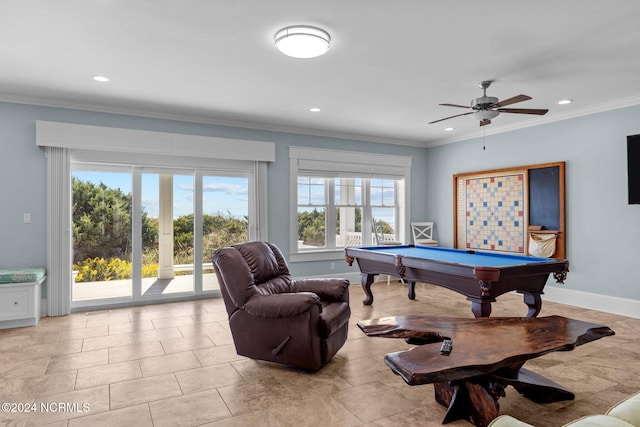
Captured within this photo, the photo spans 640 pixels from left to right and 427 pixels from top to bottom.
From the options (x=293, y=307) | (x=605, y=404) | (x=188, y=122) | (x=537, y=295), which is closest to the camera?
(x=605, y=404)

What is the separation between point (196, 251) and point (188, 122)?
1.84m

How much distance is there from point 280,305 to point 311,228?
146 inches

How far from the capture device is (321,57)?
350cm

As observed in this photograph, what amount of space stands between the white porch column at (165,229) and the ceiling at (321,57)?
38.5 inches

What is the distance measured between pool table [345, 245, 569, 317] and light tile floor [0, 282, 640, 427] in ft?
2.11

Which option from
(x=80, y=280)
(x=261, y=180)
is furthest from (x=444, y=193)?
(x=80, y=280)

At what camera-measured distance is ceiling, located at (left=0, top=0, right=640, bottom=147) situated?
106 inches

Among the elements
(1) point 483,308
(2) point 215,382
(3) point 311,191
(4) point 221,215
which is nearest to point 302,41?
(2) point 215,382

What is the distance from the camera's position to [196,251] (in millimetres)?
5641

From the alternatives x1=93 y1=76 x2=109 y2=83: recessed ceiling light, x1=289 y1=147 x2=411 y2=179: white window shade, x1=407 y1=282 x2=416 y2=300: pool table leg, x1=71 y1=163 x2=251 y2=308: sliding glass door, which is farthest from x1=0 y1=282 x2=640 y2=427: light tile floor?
x1=289 y1=147 x2=411 y2=179: white window shade

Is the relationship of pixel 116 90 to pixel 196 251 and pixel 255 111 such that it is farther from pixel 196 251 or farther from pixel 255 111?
pixel 196 251

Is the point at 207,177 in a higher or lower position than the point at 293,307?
higher

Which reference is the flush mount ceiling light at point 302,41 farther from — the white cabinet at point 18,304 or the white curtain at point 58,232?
the white cabinet at point 18,304

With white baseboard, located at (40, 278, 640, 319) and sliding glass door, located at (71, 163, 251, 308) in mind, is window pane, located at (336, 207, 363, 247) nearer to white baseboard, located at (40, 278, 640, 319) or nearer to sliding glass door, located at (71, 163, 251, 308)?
sliding glass door, located at (71, 163, 251, 308)
